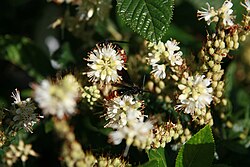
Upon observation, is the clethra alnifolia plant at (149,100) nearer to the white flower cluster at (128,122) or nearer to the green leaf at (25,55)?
the white flower cluster at (128,122)

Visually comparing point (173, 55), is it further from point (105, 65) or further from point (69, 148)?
point (69, 148)

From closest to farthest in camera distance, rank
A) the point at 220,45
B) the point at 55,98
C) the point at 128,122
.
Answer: the point at 55,98 → the point at 128,122 → the point at 220,45

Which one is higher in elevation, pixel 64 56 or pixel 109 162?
pixel 64 56

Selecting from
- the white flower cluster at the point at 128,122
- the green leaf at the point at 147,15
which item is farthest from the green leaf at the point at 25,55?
the white flower cluster at the point at 128,122

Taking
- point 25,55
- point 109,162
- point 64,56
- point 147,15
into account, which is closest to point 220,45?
point 147,15

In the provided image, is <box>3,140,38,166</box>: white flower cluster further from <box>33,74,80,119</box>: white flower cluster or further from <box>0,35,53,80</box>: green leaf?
<box>0,35,53,80</box>: green leaf

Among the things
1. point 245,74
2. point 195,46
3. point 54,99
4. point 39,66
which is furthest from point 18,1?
point 54,99

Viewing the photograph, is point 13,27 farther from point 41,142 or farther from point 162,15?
point 162,15
